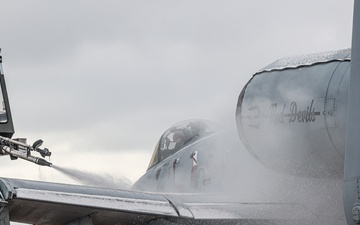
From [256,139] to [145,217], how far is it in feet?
5.87

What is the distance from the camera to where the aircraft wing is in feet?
34.3

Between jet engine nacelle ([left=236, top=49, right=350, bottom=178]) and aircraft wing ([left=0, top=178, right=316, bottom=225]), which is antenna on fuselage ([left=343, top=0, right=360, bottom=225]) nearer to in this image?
jet engine nacelle ([left=236, top=49, right=350, bottom=178])

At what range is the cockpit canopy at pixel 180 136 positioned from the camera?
50.0ft

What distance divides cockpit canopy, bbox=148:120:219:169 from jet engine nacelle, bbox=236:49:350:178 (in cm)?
332

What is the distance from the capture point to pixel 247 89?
11.8 m

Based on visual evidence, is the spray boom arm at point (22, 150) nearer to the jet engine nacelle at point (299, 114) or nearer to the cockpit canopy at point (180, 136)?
the cockpit canopy at point (180, 136)

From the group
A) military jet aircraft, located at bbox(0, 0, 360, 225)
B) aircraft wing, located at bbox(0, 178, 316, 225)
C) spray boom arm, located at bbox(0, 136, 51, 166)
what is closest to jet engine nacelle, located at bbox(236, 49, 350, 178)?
military jet aircraft, located at bbox(0, 0, 360, 225)

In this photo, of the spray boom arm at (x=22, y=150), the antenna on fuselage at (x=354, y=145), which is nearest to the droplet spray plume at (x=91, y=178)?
the spray boom arm at (x=22, y=150)

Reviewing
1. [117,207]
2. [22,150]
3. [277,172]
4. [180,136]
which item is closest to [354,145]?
[277,172]

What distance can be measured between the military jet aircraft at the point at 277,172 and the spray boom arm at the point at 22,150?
18.3ft

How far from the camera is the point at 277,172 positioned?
1201 centimetres

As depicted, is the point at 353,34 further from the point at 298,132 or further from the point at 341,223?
the point at 341,223

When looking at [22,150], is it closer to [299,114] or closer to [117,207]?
[117,207]

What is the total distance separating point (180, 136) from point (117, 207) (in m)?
4.74
